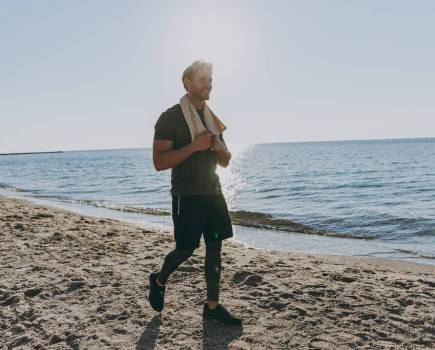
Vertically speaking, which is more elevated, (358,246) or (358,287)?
(358,287)

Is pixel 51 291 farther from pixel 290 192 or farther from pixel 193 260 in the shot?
pixel 290 192

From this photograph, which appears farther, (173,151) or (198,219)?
(198,219)

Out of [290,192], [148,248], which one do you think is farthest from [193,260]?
[290,192]

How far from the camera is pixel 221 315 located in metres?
3.99

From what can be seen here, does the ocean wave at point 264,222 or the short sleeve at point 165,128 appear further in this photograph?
the ocean wave at point 264,222

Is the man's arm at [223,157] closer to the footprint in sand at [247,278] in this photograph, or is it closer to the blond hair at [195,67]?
the blond hair at [195,67]

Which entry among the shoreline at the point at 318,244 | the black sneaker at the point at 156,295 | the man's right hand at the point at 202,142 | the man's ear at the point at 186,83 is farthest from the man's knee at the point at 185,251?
the shoreline at the point at 318,244

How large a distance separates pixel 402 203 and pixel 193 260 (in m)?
12.9

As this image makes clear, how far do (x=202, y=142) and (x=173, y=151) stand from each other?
259mm

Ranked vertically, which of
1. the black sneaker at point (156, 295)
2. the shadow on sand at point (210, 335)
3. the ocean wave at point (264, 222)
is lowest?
the ocean wave at point (264, 222)

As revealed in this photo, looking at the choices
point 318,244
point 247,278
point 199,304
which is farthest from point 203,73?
point 318,244

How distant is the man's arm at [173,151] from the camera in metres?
3.52

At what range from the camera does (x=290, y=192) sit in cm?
2214

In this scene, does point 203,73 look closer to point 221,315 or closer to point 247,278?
point 221,315
